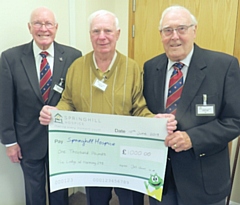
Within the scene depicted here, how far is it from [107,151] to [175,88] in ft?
1.63

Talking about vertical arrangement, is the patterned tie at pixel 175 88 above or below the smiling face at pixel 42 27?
below

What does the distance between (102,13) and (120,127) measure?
2.12 feet

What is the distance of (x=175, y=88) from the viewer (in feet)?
4.86

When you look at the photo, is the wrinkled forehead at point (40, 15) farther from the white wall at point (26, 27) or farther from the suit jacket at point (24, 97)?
the white wall at point (26, 27)

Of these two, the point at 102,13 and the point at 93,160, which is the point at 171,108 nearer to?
the point at 93,160

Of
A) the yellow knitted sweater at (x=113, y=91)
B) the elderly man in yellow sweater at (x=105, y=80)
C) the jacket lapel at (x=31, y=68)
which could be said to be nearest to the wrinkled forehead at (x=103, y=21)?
the elderly man in yellow sweater at (x=105, y=80)

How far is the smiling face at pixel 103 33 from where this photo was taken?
159 centimetres

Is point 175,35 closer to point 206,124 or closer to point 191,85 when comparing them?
point 191,85

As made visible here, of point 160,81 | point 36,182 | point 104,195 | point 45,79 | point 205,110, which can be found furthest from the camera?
point 36,182

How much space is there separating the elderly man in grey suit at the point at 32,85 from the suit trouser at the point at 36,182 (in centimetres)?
4

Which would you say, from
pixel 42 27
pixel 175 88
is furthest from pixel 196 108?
pixel 42 27

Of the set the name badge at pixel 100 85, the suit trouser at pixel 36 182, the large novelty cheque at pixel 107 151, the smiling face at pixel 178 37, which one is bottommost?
the suit trouser at pixel 36 182

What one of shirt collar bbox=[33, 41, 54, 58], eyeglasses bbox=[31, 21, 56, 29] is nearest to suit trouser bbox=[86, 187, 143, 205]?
shirt collar bbox=[33, 41, 54, 58]

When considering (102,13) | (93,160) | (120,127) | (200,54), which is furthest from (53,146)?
(200,54)
